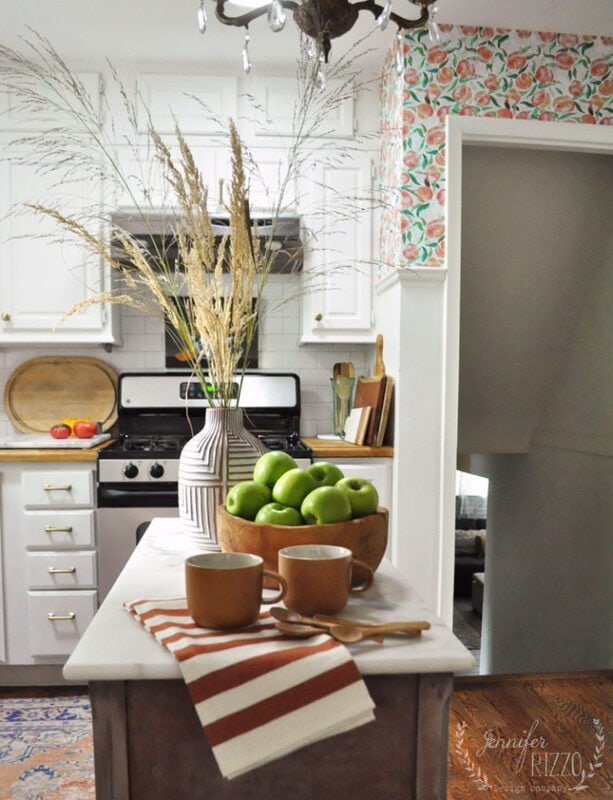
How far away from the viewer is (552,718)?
2324 mm

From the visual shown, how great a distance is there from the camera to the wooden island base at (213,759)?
0.80m

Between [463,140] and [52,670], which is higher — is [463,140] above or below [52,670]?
above

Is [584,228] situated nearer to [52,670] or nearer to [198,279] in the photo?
[198,279]

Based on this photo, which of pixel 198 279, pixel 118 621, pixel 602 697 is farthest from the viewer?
pixel 602 697

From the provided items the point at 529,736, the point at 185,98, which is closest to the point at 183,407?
the point at 185,98

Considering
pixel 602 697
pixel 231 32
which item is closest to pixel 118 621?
pixel 602 697

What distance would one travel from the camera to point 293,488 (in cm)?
104

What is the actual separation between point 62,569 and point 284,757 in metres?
2.08

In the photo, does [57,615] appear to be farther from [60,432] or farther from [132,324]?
[132,324]

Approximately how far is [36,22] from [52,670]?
275 centimetres

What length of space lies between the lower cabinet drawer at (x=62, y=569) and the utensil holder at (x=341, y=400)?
1.33m

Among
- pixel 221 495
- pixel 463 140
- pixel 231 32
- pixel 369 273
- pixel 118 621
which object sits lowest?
pixel 118 621

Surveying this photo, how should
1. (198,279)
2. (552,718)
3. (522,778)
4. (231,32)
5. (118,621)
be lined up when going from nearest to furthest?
(118,621), (198,279), (522,778), (552,718), (231,32)

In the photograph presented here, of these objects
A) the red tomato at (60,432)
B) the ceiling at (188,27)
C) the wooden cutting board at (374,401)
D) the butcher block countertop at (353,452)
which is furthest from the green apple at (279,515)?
the red tomato at (60,432)
